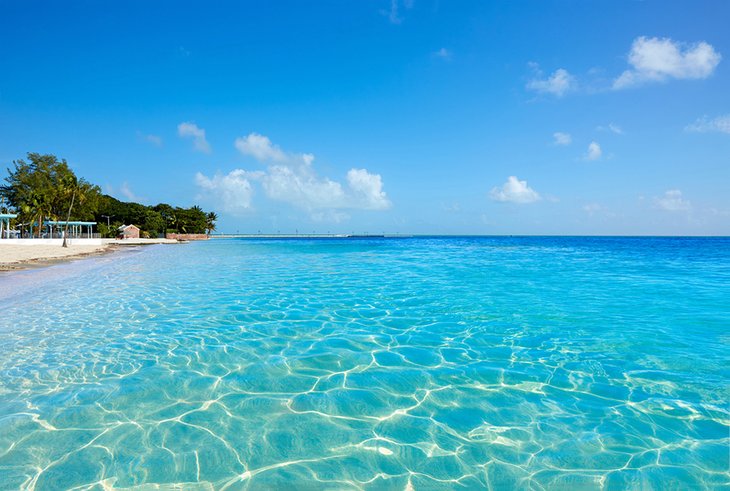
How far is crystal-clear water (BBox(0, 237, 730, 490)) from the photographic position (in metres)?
3.27

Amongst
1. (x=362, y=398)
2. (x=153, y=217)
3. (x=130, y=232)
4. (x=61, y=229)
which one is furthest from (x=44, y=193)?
(x=362, y=398)

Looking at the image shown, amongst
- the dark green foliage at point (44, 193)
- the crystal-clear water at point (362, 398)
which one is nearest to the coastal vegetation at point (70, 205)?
the dark green foliage at point (44, 193)

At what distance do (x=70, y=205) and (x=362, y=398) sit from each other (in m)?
58.9

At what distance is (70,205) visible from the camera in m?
48.8

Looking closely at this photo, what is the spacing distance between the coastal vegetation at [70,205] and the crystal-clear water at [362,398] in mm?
46246

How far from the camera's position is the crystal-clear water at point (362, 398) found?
10.7ft

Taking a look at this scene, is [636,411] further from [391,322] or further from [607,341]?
[391,322]

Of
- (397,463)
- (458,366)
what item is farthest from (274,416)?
(458,366)

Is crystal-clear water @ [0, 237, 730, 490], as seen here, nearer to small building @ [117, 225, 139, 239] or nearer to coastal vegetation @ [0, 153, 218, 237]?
coastal vegetation @ [0, 153, 218, 237]

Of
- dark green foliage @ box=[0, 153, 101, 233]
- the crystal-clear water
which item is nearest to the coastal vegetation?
dark green foliage @ box=[0, 153, 101, 233]

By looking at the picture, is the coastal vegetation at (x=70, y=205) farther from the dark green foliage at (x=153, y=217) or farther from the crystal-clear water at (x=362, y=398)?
the crystal-clear water at (x=362, y=398)

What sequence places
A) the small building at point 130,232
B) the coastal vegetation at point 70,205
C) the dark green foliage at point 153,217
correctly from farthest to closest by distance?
the dark green foliage at point 153,217, the small building at point 130,232, the coastal vegetation at point 70,205

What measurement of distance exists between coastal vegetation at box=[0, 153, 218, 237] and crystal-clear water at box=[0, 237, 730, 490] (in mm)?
46246

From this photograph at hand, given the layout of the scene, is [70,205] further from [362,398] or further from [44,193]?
[362,398]
